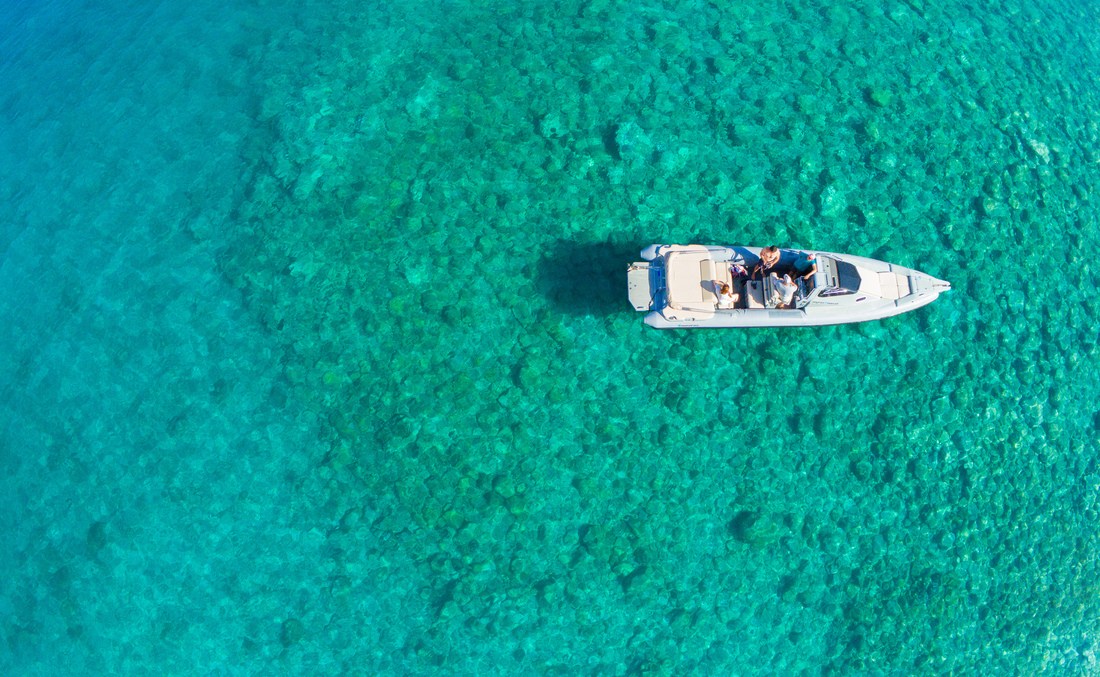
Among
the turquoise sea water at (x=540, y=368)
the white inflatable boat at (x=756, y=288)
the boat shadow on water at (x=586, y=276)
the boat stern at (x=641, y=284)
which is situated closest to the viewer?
the white inflatable boat at (x=756, y=288)

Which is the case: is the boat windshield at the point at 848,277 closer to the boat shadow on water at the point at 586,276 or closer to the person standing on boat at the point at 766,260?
the person standing on boat at the point at 766,260

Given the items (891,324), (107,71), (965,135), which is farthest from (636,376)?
(107,71)

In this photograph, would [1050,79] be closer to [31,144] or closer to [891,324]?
[891,324]

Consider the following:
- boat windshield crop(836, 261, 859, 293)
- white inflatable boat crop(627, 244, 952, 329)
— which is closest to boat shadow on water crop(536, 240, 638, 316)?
white inflatable boat crop(627, 244, 952, 329)

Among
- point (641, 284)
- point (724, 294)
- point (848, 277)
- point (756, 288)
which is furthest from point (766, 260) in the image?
point (641, 284)

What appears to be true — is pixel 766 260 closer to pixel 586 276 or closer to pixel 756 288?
pixel 756 288

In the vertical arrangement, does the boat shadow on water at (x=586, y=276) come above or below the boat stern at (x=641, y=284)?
below

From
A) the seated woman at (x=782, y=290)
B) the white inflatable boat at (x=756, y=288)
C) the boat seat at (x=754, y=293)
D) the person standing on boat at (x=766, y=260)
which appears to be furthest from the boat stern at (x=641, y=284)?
the seated woman at (x=782, y=290)
